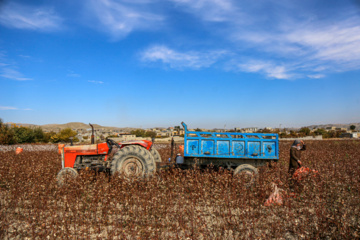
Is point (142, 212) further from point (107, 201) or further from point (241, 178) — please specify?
point (241, 178)

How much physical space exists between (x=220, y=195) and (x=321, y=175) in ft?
9.07

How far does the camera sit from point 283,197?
17.8ft

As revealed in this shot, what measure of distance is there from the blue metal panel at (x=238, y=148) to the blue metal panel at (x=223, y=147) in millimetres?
169

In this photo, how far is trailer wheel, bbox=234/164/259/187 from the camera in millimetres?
6301

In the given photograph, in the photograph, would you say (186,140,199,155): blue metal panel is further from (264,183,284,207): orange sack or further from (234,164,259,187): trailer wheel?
(264,183,284,207): orange sack

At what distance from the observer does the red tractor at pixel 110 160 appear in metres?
6.96

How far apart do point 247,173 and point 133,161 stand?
10.3 feet

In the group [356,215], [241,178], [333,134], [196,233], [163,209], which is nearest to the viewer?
[196,233]

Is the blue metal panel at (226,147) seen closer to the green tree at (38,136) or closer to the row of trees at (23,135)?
the row of trees at (23,135)

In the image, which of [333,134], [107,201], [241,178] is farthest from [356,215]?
[333,134]

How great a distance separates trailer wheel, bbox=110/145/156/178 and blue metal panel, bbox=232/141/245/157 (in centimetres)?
229

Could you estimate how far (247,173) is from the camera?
689 centimetres

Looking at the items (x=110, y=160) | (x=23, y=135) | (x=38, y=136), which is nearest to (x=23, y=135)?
(x=23, y=135)

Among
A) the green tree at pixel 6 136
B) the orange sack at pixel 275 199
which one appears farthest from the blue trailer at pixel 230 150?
the green tree at pixel 6 136
